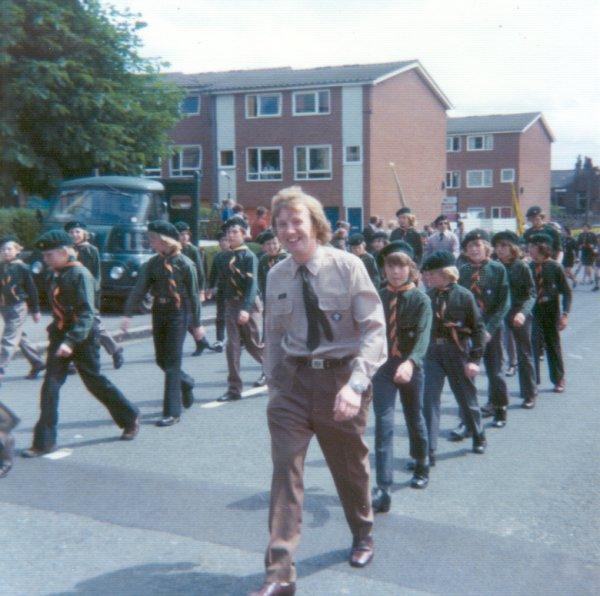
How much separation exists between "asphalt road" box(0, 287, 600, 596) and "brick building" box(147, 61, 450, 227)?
39345mm

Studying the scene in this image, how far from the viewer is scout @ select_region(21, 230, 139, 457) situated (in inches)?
283

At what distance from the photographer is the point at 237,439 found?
784cm

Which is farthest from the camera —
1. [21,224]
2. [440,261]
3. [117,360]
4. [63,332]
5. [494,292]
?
[21,224]

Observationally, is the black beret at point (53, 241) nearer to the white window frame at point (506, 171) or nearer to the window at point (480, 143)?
the white window frame at point (506, 171)

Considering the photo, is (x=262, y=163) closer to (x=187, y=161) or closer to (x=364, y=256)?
(x=187, y=161)

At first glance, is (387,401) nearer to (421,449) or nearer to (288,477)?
(421,449)

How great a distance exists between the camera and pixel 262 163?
49781 mm

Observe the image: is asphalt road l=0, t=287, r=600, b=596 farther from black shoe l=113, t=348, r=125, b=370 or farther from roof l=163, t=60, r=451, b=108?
roof l=163, t=60, r=451, b=108

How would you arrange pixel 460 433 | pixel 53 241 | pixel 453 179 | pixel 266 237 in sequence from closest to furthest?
1. pixel 53 241
2. pixel 460 433
3. pixel 266 237
4. pixel 453 179

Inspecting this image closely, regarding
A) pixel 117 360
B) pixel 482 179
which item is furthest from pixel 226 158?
pixel 117 360

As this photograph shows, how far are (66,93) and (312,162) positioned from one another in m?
22.9

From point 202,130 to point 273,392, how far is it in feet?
156

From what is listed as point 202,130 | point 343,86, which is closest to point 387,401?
point 343,86

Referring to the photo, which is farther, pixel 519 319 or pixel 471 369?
pixel 519 319
